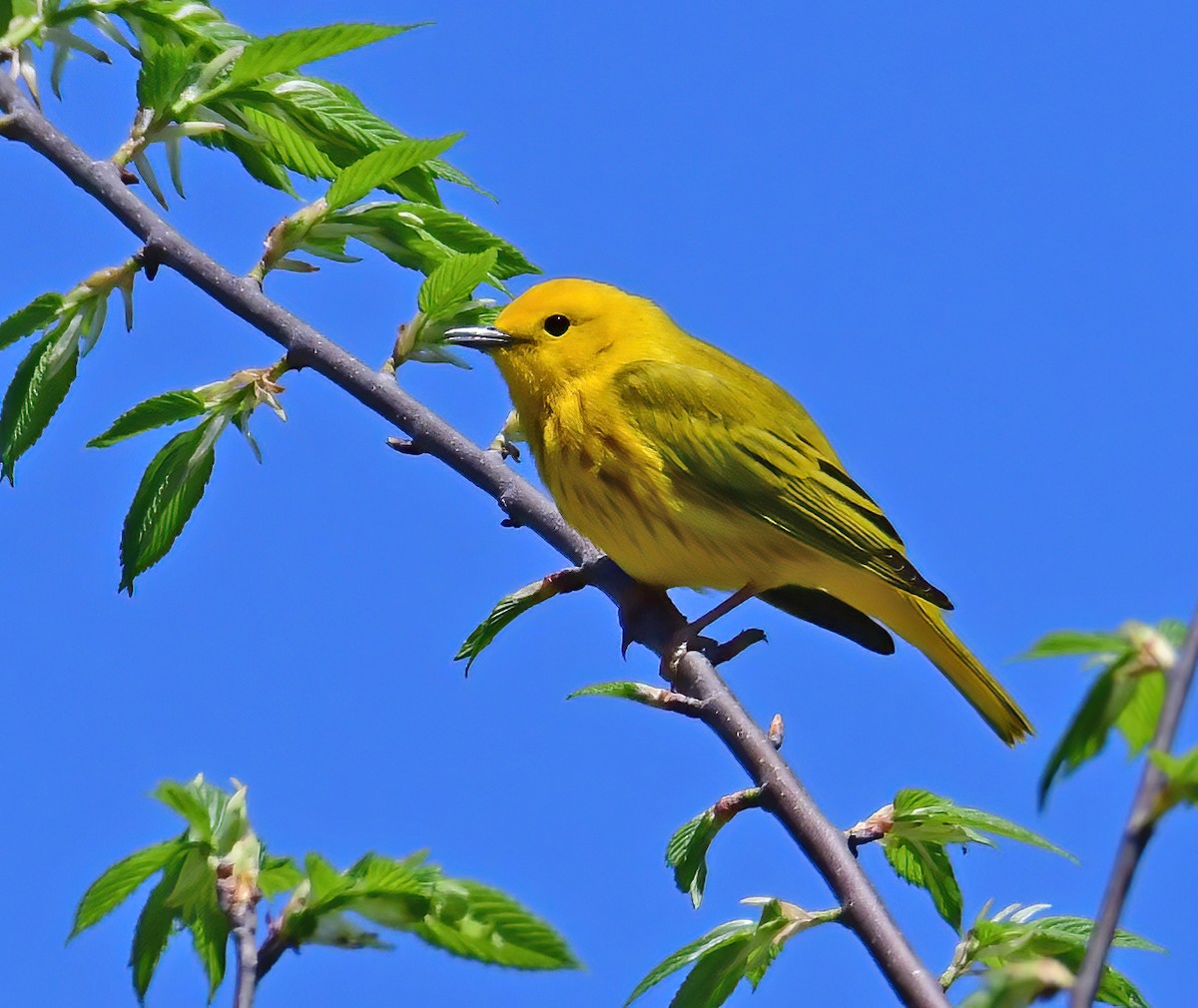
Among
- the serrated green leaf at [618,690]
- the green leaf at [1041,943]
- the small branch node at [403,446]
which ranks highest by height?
the small branch node at [403,446]

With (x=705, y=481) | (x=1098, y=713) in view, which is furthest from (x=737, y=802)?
(x=705, y=481)

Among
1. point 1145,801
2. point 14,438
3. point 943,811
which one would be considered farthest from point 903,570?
point 1145,801

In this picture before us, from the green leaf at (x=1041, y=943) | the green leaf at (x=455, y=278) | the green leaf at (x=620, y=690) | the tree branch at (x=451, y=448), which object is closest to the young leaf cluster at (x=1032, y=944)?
the green leaf at (x=1041, y=943)

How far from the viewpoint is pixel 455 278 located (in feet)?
9.36

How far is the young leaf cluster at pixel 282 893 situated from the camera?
5.51ft

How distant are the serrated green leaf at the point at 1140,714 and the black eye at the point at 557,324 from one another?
3.39 metres

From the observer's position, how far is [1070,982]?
52.7 inches

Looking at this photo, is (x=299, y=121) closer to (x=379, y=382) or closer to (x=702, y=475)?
(x=379, y=382)

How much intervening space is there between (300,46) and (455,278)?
517 millimetres

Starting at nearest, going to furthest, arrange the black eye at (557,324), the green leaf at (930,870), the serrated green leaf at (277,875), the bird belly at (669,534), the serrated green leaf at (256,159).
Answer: the serrated green leaf at (277,875) < the green leaf at (930,870) < the serrated green leaf at (256,159) < the bird belly at (669,534) < the black eye at (557,324)

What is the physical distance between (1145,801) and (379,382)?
6.05 feet

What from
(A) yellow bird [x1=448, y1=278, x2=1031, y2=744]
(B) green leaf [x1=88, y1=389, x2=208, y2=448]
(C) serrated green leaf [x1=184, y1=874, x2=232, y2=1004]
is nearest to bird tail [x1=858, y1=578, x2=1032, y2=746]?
(A) yellow bird [x1=448, y1=278, x2=1031, y2=744]

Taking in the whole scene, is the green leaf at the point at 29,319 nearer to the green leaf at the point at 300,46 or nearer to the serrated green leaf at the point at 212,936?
the green leaf at the point at 300,46

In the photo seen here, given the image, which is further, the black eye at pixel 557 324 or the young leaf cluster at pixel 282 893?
the black eye at pixel 557 324
